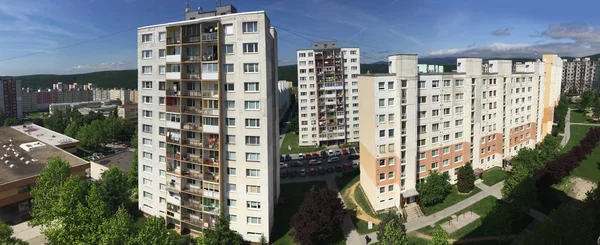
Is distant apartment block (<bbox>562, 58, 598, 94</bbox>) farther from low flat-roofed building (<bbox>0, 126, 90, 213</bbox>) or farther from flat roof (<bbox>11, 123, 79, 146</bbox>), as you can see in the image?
flat roof (<bbox>11, 123, 79, 146</bbox>)

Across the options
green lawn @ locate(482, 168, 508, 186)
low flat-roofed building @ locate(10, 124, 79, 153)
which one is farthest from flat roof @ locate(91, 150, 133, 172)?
green lawn @ locate(482, 168, 508, 186)

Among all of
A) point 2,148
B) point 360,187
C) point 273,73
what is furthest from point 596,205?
point 2,148

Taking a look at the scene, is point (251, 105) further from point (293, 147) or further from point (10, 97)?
point (10, 97)

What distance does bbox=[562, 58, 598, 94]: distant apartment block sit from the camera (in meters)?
165

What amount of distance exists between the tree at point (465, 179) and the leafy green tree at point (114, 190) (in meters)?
42.5

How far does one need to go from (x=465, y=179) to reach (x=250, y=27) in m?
33.1

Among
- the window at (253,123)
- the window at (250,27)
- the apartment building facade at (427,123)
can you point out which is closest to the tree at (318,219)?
the apartment building facade at (427,123)

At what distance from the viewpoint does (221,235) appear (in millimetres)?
31016

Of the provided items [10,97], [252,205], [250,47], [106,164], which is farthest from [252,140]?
[10,97]

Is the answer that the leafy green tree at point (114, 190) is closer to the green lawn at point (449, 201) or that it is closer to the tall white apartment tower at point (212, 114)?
the tall white apartment tower at point (212, 114)

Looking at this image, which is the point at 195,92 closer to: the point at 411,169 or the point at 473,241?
the point at 411,169

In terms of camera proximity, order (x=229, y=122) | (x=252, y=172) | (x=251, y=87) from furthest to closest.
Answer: (x=252, y=172) → (x=229, y=122) → (x=251, y=87)

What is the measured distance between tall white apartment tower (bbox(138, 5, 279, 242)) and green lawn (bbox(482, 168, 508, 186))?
32.3 m

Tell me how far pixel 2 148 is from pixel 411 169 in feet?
241
